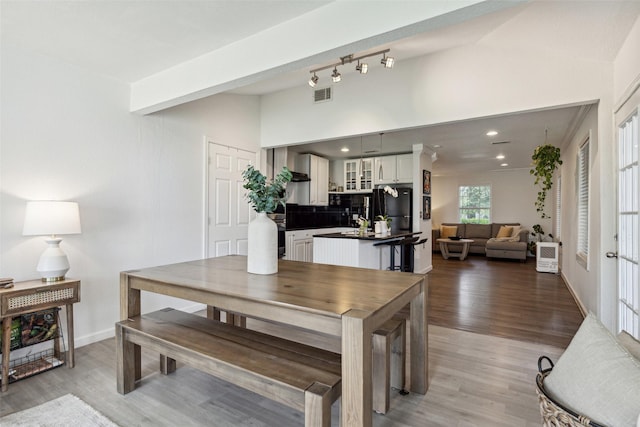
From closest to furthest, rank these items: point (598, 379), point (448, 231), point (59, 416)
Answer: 1. point (598, 379)
2. point (59, 416)
3. point (448, 231)

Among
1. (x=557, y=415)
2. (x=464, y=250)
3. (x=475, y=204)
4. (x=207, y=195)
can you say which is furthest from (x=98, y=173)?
(x=475, y=204)

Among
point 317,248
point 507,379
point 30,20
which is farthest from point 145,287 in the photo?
point 317,248

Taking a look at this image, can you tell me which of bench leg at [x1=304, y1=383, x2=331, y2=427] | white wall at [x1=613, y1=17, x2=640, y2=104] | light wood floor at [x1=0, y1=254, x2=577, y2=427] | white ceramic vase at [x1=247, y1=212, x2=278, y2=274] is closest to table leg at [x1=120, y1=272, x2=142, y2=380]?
light wood floor at [x1=0, y1=254, x2=577, y2=427]

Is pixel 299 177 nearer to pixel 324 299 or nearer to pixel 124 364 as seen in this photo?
pixel 124 364

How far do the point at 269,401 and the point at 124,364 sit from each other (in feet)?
3.22

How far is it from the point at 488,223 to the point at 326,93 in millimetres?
7591

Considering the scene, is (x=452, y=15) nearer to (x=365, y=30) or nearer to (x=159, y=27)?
→ (x=365, y=30)

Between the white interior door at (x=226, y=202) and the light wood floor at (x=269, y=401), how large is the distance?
162 centimetres

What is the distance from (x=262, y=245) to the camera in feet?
6.77

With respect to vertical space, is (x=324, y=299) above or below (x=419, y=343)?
above

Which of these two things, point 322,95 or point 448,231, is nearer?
point 322,95

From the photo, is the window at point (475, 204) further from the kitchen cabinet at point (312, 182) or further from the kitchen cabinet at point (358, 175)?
the kitchen cabinet at point (312, 182)

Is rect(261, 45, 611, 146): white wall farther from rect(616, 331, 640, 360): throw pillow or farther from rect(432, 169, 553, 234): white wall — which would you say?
rect(432, 169, 553, 234): white wall

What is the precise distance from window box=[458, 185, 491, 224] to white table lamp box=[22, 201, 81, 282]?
32.2 feet
